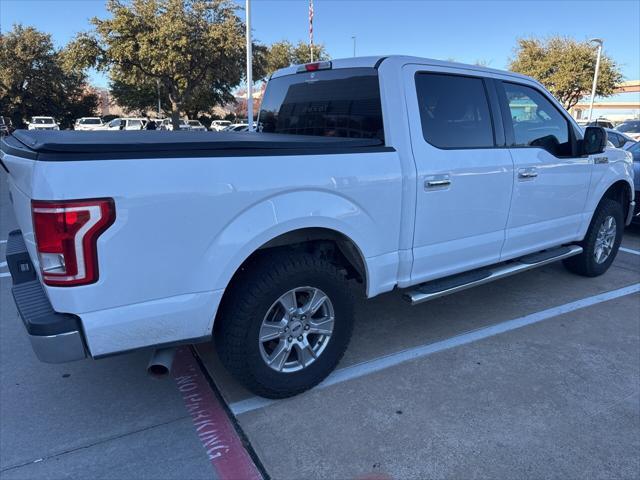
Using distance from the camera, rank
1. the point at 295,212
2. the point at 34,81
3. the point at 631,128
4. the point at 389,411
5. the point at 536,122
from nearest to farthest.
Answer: the point at 295,212
the point at 389,411
the point at 536,122
the point at 631,128
the point at 34,81

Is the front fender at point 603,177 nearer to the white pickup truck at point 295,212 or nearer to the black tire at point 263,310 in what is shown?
the white pickup truck at point 295,212

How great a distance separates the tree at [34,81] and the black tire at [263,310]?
133 ft

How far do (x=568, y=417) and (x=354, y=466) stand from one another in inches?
52.7

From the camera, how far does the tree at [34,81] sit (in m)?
38.5

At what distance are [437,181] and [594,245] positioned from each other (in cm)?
278

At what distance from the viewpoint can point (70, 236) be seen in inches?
82.0

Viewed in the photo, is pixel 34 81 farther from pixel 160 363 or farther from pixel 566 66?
pixel 160 363

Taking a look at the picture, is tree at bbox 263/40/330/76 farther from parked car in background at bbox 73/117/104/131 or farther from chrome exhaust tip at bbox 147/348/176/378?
chrome exhaust tip at bbox 147/348/176/378

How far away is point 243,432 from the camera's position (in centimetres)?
270

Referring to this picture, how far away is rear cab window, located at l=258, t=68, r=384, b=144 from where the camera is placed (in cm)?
334

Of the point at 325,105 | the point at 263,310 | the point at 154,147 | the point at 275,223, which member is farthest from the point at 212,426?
the point at 325,105

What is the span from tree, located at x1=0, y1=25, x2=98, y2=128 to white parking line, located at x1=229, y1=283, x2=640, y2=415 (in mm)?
40530

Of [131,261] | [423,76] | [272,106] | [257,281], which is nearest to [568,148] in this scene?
[423,76]

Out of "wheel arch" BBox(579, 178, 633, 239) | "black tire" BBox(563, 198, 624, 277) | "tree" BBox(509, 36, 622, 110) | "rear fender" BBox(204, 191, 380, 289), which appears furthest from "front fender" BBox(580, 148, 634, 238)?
"tree" BBox(509, 36, 622, 110)
